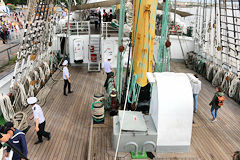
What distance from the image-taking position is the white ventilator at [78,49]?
1048 cm

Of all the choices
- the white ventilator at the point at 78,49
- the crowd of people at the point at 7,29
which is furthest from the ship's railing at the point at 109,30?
the crowd of people at the point at 7,29

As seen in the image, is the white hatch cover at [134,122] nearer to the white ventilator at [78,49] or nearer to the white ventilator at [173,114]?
the white ventilator at [173,114]

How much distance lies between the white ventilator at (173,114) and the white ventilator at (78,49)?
279 inches

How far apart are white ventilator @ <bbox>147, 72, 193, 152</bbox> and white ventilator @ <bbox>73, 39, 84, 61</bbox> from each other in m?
7.09

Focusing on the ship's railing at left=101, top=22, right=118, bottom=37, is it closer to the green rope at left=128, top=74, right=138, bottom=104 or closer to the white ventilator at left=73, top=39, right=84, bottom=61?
the white ventilator at left=73, top=39, right=84, bottom=61

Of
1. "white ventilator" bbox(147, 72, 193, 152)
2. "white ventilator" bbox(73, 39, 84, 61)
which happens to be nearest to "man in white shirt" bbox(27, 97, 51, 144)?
"white ventilator" bbox(147, 72, 193, 152)

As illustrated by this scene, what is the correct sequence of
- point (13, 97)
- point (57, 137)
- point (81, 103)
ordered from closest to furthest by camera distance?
point (57, 137) < point (13, 97) < point (81, 103)

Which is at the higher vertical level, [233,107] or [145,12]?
[145,12]

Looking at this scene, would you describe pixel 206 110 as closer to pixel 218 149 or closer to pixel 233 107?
pixel 233 107

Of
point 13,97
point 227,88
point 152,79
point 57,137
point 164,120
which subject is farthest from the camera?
point 227,88

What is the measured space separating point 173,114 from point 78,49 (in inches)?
299

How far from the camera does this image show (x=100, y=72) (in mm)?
10195

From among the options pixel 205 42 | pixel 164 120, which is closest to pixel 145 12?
pixel 164 120

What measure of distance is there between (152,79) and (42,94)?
14.9ft
